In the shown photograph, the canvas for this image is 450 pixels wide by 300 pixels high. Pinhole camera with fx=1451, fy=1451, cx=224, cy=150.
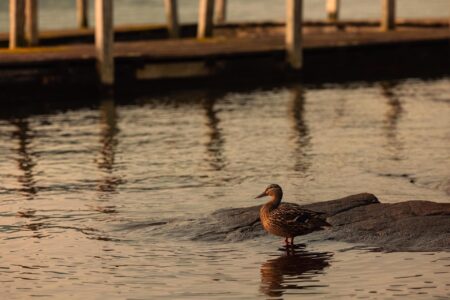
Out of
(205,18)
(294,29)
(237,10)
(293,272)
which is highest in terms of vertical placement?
(294,29)

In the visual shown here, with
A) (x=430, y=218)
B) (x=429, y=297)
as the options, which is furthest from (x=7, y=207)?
(x=429, y=297)

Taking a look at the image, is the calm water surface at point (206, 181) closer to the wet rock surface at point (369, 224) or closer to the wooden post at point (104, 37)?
the wet rock surface at point (369, 224)

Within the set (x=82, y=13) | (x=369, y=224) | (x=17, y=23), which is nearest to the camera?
(x=369, y=224)

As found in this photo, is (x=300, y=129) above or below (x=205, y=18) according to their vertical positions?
below

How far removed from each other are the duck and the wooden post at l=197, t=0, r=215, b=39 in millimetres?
24754

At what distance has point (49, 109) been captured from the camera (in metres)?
32.0

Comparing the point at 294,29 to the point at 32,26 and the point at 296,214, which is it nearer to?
the point at 32,26

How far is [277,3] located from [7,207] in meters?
75.5

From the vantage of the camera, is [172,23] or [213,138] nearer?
[213,138]

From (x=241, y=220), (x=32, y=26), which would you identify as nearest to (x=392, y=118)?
(x=32, y=26)

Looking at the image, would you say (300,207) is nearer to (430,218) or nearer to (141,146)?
(430,218)

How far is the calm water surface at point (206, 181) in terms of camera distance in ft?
48.8

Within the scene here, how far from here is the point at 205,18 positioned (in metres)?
40.9

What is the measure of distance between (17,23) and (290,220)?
21.3 metres
